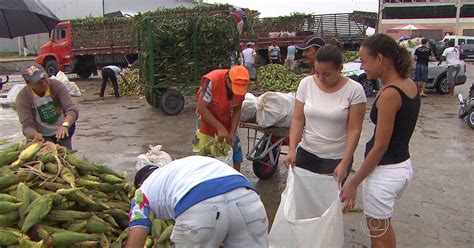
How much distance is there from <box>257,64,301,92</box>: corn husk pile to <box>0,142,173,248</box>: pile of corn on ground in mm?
12189

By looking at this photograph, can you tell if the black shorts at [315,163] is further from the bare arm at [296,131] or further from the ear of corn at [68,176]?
the ear of corn at [68,176]

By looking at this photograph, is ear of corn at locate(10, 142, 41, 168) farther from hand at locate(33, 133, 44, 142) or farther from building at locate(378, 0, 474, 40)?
building at locate(378, 0, 474, 40)

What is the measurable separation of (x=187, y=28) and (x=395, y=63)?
8506 mm

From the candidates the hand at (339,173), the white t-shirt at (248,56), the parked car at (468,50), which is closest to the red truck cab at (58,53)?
the white t-shirt at (248,56)

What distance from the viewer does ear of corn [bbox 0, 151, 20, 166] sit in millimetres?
3429

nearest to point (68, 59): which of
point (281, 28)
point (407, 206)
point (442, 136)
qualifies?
Answer: point (281, 28)

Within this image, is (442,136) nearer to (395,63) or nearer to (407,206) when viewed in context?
(407,206)

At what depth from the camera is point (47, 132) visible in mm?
4531

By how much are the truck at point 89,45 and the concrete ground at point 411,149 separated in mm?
5288

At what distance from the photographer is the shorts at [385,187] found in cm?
301

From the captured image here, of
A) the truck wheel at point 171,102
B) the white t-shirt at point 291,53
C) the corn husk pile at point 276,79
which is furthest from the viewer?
the white t-shirt at point 291,53

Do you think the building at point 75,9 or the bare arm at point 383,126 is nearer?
the bare arm at point 383,126

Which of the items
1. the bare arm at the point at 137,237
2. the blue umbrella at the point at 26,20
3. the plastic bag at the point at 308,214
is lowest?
the plastic bag at the point at 308,214

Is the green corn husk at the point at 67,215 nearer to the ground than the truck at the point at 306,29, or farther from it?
nearer to the ground
